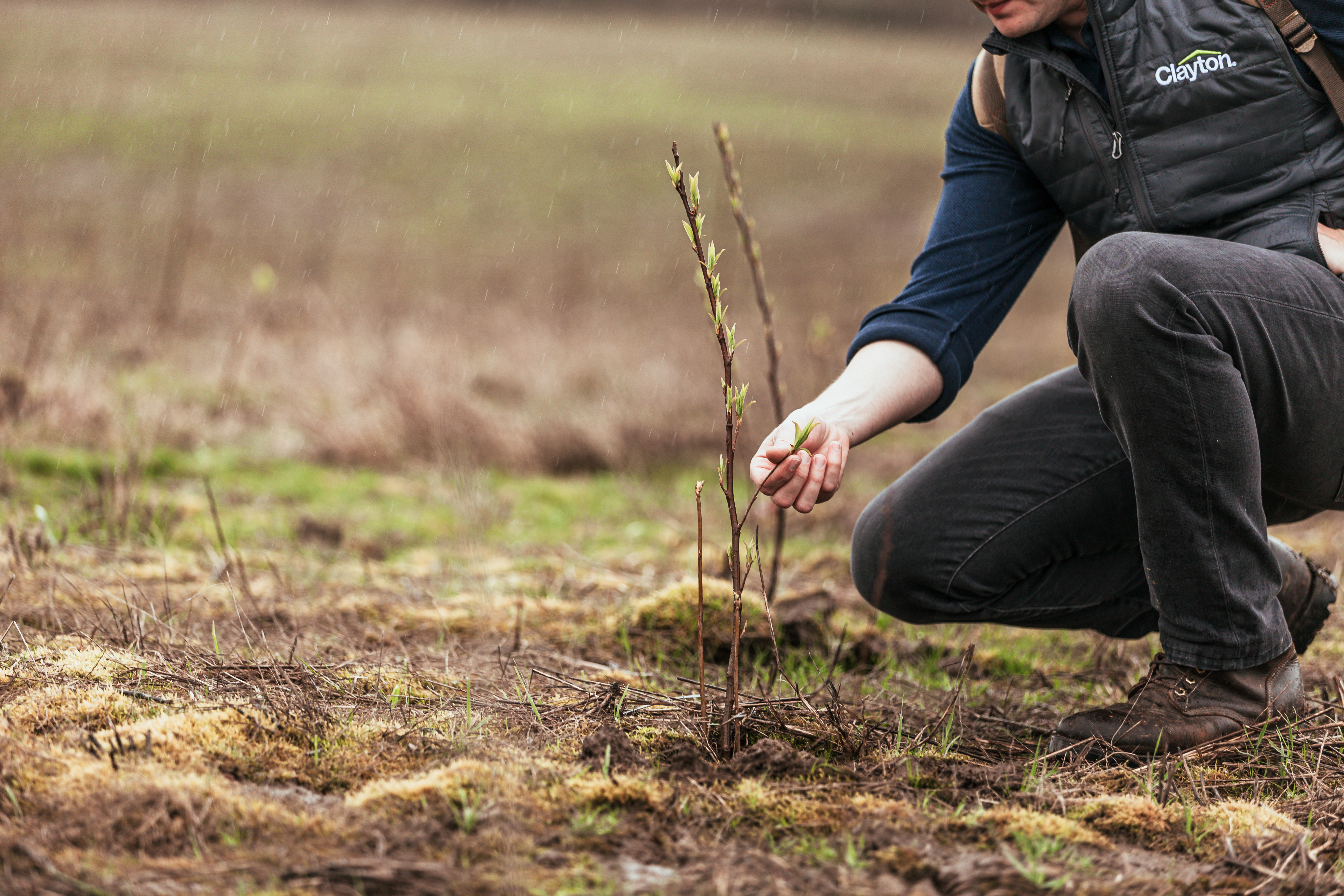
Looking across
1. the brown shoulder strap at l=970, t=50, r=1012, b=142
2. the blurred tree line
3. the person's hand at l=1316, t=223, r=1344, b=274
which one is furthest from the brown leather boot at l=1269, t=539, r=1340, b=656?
the blurred tree line

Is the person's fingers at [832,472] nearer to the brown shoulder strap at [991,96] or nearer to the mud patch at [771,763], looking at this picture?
the mud patch at [771,763]

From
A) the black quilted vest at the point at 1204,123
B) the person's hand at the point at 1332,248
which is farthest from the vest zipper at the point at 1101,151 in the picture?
the person's hand at the point at 1332,248

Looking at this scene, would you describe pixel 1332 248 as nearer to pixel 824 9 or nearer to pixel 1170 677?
pixel 1170 677

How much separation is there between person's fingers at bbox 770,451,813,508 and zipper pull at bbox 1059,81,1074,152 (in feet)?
3.55

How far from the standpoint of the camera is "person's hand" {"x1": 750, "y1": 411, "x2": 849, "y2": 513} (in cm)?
194

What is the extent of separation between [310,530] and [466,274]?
33.5 ft

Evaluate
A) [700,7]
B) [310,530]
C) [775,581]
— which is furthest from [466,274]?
[700,7]

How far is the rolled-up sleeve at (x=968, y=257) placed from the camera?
2531mm

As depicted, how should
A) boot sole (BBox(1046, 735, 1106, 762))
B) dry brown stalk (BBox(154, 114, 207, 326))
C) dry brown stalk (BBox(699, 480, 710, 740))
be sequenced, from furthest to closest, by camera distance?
dry brown stalk (BBox(154, 114, 207, 326))
boot sole (BBox(1046, 735, 1106, 762))
dry brown stalk (BBox(699, 480, 710, 740))

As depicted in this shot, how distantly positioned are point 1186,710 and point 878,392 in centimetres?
92

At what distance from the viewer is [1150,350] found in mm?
2055

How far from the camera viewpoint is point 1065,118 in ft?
7.96

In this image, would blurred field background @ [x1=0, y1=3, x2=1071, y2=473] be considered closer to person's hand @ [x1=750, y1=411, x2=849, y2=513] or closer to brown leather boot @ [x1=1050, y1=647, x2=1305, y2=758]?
person's hand @ [x1=750, y1=411, x2=849, y2=513]

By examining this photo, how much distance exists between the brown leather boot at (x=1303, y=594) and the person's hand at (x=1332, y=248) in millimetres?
722
